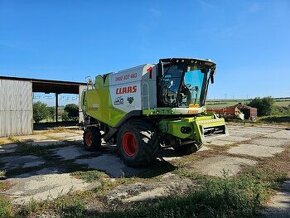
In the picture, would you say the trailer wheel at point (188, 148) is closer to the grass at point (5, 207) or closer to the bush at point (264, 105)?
the grass at point (5, 207)

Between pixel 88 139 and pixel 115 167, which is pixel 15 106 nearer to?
pixel 88 139

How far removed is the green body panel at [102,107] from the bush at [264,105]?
27653 millimetres

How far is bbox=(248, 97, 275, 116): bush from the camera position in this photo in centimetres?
3569

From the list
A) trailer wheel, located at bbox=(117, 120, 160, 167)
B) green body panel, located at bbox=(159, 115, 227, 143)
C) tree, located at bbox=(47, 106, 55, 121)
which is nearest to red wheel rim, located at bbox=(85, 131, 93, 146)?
trailer wheel, located at bbox=(117, 120, 160, 167)

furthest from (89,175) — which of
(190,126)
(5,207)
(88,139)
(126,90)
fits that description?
(88,139)

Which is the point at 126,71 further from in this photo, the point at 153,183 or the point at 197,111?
the point at 153,183

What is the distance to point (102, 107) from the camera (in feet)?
37.4

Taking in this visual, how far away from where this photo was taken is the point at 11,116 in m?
18.0

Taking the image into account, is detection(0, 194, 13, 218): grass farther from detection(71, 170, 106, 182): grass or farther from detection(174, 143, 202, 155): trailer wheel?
detection(174, 143, 202, 155): trailer wheel

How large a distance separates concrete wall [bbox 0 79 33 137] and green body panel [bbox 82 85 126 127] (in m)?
7.10

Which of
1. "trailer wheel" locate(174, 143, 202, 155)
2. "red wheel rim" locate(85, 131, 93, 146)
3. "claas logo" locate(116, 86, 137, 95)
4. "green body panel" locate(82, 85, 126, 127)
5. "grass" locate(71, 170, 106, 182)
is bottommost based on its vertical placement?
"grass" locate(71, 170, 106, 182)

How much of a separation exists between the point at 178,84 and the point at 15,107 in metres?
12.5

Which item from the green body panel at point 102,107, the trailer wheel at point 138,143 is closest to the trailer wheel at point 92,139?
the green body panel at point 102,107

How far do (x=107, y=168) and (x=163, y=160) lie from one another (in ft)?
5.75
